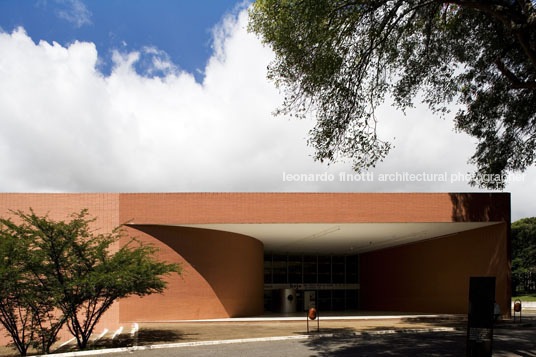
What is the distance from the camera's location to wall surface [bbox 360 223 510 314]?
21.5 metres

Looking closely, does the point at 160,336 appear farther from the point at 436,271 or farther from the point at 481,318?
the point at 436,271

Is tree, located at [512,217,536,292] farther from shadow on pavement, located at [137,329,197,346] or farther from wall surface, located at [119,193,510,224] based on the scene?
shadow on pavement, located at [137,329,197,346]

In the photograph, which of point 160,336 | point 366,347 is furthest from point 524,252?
point 160,336

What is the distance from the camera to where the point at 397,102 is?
49.3 ft

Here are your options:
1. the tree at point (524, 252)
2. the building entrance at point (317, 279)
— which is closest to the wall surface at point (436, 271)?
the building entrance at point (317, 279)

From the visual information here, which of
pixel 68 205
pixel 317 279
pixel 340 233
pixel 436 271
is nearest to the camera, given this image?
pixel 68 205

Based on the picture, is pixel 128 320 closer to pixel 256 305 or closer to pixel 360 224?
pixel 256 305

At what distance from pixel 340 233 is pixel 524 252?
135 feet

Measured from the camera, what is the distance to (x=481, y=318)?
9828mm

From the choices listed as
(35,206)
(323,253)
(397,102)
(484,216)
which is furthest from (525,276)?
(35,206)

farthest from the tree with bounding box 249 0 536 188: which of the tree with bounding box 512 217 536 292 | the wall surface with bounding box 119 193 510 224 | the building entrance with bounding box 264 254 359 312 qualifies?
the tree with bounding box 512 217 536 292

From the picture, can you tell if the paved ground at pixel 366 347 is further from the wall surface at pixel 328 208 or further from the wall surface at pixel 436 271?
the wall surface at pixel 436 271

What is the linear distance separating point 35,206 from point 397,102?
15.9 m

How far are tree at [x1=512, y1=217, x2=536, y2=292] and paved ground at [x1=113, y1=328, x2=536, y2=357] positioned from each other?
43863 mm
